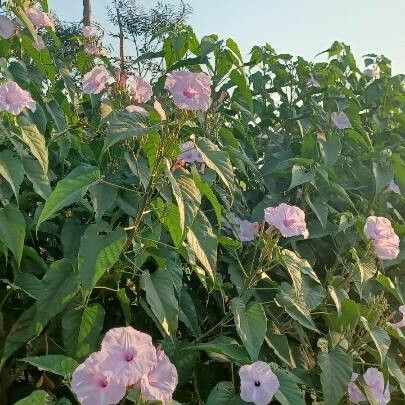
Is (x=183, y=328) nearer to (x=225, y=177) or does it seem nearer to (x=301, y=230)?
(x=301, y=230)

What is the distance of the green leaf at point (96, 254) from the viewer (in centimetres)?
142

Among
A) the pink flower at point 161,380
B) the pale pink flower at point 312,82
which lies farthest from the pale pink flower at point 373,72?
the pink flower at point 161,380

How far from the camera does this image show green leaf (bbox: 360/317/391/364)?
5.98 feet

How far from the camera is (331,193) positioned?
2.49m

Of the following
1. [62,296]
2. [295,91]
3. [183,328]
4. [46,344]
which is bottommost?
[183,328]

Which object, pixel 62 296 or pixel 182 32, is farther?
pixel 182 32

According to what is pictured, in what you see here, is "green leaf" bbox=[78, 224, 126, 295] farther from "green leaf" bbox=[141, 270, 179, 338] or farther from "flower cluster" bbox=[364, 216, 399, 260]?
"flower cluster" bbox=[364, 216, 399, 260]

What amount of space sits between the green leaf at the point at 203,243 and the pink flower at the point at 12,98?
1.69ft

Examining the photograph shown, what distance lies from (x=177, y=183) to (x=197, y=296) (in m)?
0.64

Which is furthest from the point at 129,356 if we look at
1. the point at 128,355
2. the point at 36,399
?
the point at 36,399

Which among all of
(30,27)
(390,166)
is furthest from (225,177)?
(390,166)

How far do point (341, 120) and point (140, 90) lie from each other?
1.09 m

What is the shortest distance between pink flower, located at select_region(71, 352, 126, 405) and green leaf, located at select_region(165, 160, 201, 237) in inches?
13.2

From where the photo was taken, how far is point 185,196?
1476 millimetres
